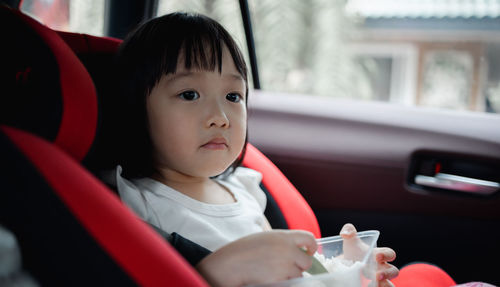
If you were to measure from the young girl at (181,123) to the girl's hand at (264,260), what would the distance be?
179 millimetres

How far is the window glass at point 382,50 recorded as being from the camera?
320cm

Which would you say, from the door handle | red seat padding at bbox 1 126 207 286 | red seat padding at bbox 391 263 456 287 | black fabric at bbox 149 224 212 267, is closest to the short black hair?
black fabric at bbox 149 224 212 267

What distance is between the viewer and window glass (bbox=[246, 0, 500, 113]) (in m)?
3.20

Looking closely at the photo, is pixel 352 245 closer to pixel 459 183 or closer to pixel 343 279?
pixel 343 279

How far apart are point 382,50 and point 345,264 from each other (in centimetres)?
378

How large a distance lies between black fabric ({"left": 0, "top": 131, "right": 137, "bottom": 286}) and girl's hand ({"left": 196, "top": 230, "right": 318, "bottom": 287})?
0.65 feet

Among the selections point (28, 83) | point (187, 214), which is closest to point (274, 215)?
point (187, 214)

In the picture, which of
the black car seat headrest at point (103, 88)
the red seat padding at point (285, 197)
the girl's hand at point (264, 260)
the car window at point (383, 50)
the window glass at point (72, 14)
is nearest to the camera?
the girl's hand at point (264, 260)

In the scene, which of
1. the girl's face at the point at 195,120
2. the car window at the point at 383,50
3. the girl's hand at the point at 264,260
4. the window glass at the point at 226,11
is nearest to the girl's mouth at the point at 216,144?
the girl's face at the point at 195,120

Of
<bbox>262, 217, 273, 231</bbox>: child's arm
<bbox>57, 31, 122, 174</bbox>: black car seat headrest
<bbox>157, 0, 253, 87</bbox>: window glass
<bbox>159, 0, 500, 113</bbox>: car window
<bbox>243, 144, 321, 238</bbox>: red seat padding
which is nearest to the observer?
<bbox>57, 31, 122, 174</bbox>: black car seat headrest

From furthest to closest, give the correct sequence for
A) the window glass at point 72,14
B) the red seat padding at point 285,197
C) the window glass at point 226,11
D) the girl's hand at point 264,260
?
1. the window glass at point 226,11
2. the window glass at point 72,14
3. the red seat padding at point 285,197
4. the girl's hand at point 264,260

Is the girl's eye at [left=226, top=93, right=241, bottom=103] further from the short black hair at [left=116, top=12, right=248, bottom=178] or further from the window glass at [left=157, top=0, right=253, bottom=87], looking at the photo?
the window glass at [left=157, top=0, right=253, bottom=87]

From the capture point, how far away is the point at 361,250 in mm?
912

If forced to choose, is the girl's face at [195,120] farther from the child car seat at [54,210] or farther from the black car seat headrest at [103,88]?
the child car seat at [54,210]
